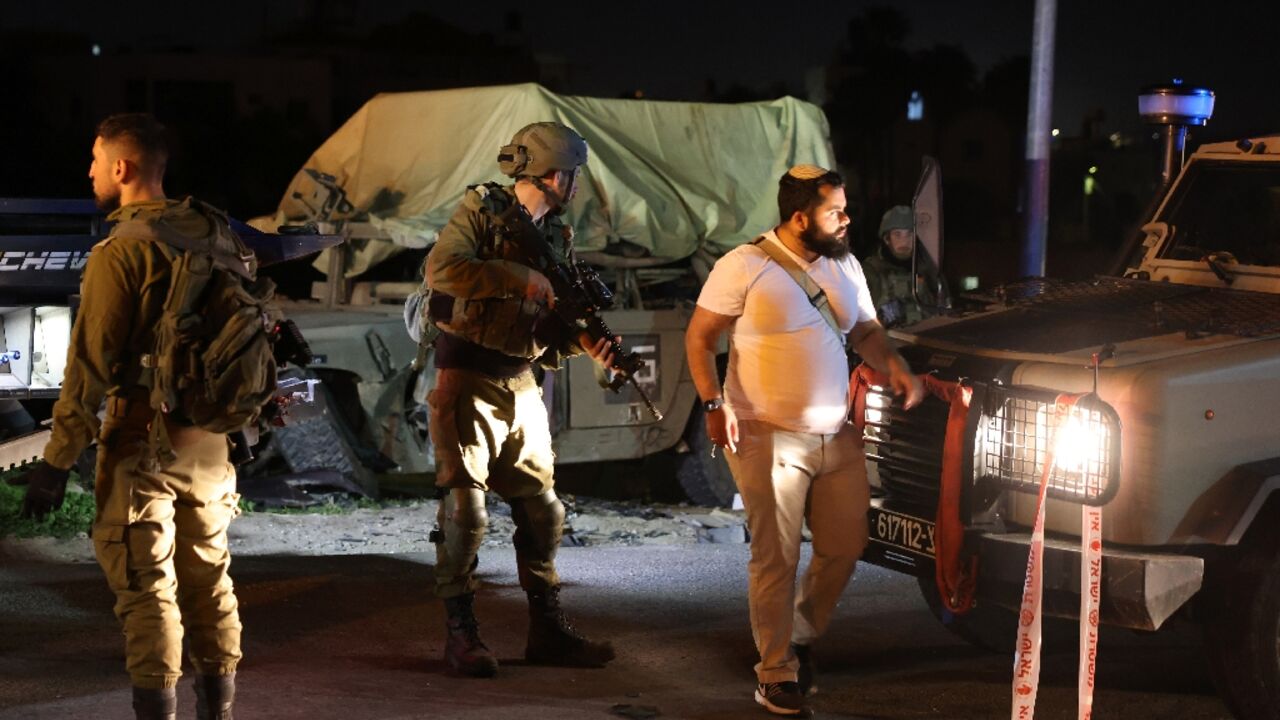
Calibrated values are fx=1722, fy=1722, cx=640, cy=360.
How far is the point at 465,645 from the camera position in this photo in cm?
605

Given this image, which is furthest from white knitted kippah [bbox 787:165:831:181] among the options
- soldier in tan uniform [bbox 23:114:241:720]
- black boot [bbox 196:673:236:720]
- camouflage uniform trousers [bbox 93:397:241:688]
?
black boot [bbox 196:673:236:720]

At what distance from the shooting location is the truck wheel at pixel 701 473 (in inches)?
429

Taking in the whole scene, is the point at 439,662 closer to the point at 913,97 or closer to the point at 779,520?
the point at 779,520

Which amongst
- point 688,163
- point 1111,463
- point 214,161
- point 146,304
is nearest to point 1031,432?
point 1111,463

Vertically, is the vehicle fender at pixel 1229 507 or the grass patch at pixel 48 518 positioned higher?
the vehicle fender at pixel 1229 507

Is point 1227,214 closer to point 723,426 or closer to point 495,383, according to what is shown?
point 723,426

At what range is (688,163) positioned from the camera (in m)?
11.8

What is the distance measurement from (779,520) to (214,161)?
28.7 m

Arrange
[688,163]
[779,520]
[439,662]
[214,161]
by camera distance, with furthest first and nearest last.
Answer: [214,161]
[688,163]
[439,662]
[779,520]

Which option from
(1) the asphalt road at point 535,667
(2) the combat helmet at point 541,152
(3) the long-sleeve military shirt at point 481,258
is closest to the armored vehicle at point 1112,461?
(1) the asphalt road at point 535,667

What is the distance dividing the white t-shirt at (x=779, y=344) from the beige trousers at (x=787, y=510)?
71 millimetres

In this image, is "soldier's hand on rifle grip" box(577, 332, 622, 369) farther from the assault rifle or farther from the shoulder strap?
the shoulder strap

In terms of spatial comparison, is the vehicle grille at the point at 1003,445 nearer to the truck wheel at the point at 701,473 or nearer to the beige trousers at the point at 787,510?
the beige trousers at the point at 787,510

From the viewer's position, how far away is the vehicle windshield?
6.90 meters
